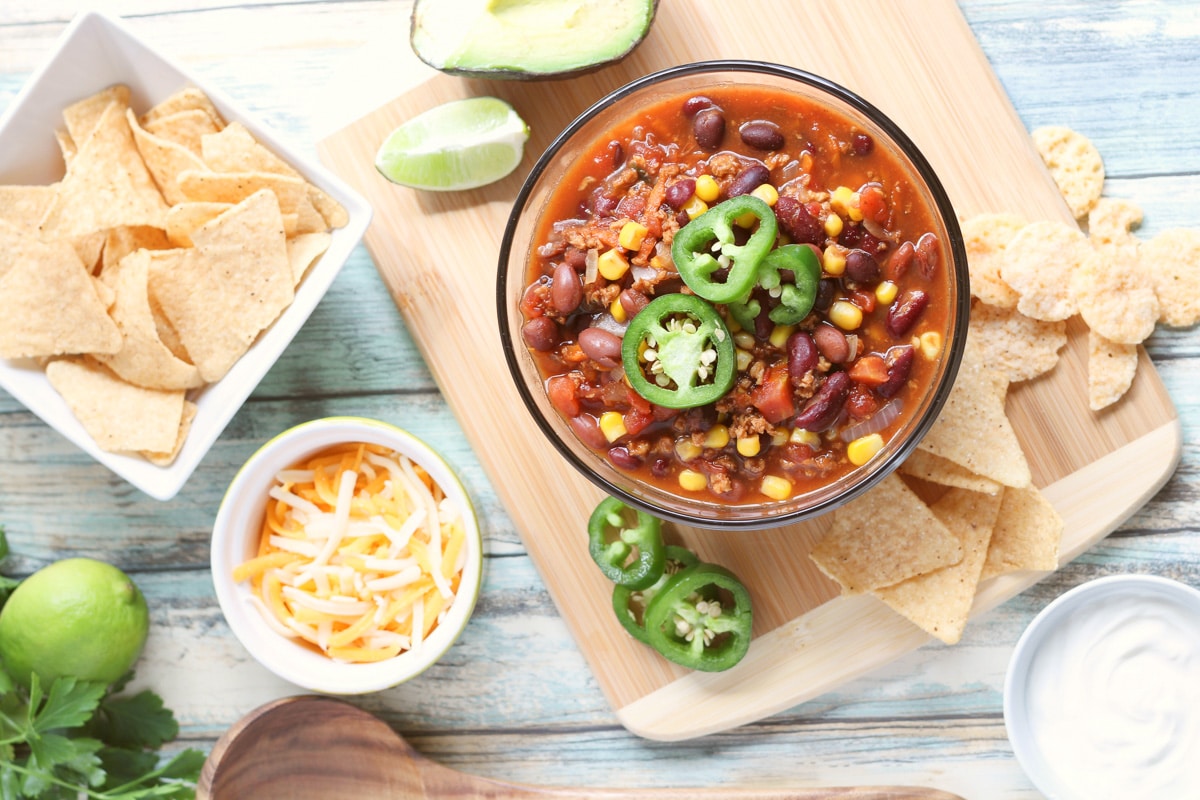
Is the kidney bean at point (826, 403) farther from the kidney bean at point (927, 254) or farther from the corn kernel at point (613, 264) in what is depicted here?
the corn kernel at point (613, 264)

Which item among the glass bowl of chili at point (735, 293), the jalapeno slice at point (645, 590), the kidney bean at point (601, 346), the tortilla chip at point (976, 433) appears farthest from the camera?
the jalapeno slice at point (645, 590)

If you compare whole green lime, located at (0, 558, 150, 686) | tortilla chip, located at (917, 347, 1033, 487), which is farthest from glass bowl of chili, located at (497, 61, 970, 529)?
whole green lime, located at (0, 558, 150, 686)

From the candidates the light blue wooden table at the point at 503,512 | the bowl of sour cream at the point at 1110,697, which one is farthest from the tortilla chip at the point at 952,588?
the light blue wooden table at the point at 503,512

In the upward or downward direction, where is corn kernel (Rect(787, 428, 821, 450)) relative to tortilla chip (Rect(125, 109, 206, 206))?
downward

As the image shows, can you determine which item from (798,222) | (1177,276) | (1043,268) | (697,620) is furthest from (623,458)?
(1177,276)

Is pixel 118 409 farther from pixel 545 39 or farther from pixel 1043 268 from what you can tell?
pixel 1043 268

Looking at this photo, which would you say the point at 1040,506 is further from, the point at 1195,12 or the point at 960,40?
the point at 1195,12

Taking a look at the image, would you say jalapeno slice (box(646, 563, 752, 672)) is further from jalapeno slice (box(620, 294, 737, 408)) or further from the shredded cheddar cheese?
jalapeno slice (box(620, 294, 737, 408))
